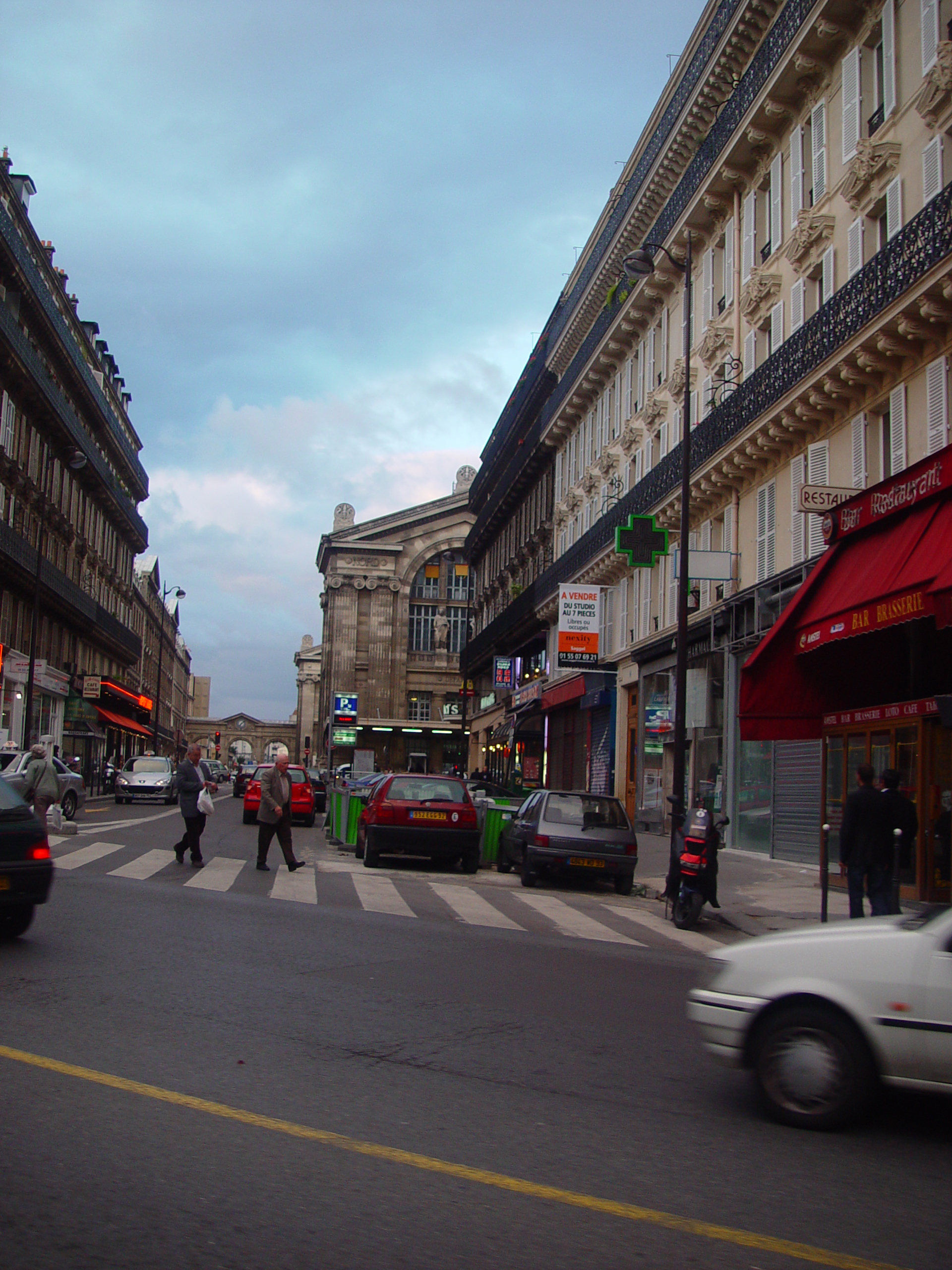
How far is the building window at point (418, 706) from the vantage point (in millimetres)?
95500

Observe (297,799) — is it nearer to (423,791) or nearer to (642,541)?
(642,541)

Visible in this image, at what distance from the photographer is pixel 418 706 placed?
96.0 meters

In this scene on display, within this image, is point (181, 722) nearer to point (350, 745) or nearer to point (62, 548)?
point (350, 745)

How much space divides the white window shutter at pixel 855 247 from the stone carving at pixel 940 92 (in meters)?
2.24

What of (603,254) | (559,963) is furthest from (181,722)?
(559,963)

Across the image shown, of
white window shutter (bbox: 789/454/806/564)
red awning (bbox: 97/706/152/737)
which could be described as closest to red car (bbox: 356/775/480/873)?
white window shutter (bbox: 789/454/806/564)

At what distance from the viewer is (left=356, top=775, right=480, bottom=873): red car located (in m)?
18.3

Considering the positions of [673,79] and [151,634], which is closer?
[673,79]

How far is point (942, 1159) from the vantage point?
192 inches

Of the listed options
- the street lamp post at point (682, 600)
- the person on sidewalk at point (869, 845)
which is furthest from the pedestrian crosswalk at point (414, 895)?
the person on sidewalk at point (869, 845)

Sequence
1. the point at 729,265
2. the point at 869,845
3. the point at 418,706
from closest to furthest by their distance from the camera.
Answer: the point at 869,845 → the point at 729,265 → the point at 418,706

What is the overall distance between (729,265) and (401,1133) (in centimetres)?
2442

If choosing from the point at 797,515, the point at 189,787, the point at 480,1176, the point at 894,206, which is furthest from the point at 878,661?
the point at 480,1176

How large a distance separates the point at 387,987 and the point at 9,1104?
343 centimetres
